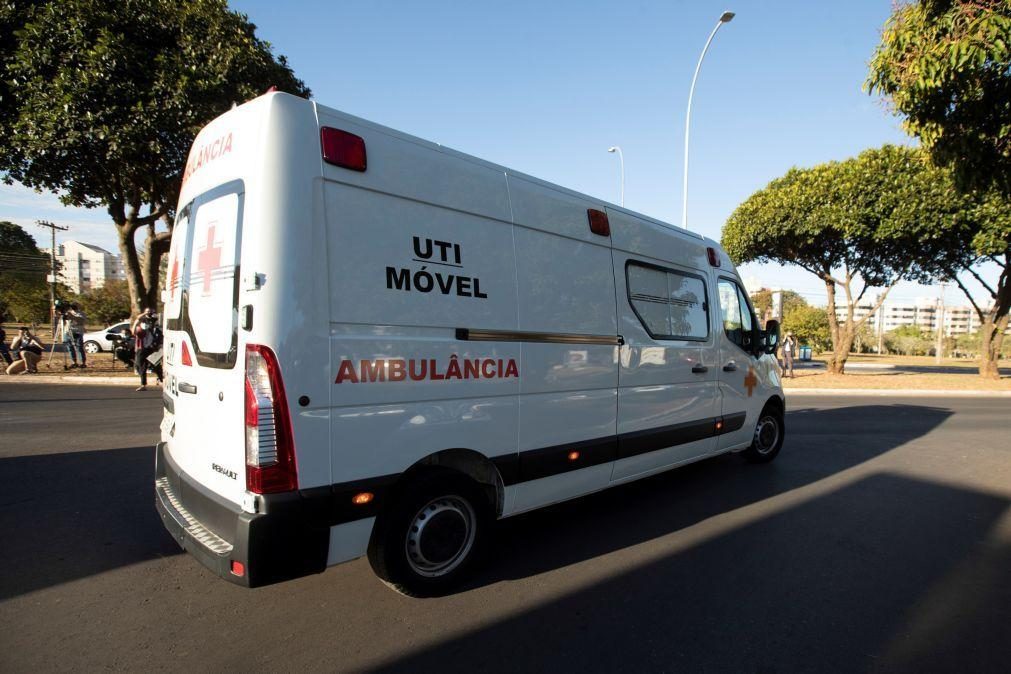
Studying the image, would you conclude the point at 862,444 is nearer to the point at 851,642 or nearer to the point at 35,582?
the point at 851,642

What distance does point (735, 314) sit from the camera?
548 cm

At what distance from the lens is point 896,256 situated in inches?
725

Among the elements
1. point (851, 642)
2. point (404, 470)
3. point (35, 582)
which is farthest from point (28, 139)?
A: point (851, 642)

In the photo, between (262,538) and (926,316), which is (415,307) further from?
(926,316)

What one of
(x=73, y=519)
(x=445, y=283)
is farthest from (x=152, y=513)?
(x=445, y=283)

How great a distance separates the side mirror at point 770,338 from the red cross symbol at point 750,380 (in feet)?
1.14

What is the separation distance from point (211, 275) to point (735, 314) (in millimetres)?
4875

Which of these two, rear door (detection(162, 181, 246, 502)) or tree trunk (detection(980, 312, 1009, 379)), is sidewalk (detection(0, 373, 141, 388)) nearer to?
rear door (detection(162, 181, 246, 502))

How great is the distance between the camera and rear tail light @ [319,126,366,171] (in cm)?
253

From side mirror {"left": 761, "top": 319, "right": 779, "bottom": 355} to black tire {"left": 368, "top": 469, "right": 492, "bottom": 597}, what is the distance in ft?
13.4

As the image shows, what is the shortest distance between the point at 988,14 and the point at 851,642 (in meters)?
6.00

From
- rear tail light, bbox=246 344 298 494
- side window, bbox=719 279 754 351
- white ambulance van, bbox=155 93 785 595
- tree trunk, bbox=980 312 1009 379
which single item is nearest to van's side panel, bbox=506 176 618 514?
white ambulance van, bbox=155 93 785 595

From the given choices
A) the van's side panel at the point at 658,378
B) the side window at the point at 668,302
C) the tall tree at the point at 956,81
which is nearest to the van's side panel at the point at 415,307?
the van's side panel at the point at 658,378

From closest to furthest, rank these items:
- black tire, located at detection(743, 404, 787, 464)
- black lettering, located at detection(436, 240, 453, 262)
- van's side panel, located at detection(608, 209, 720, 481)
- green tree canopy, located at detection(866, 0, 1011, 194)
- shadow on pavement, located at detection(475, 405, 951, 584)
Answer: black lettering, located at detection(436, 240, 453, 262) < shadow on pavement, located at detection(475, 405, 951, 584) < van's side panel, located at detection(608, 209, 720, 481) < green tree canopy, located at detection(866, 0, 1011, 194) < black tire, located at detection(743, 404, 787, 464)
